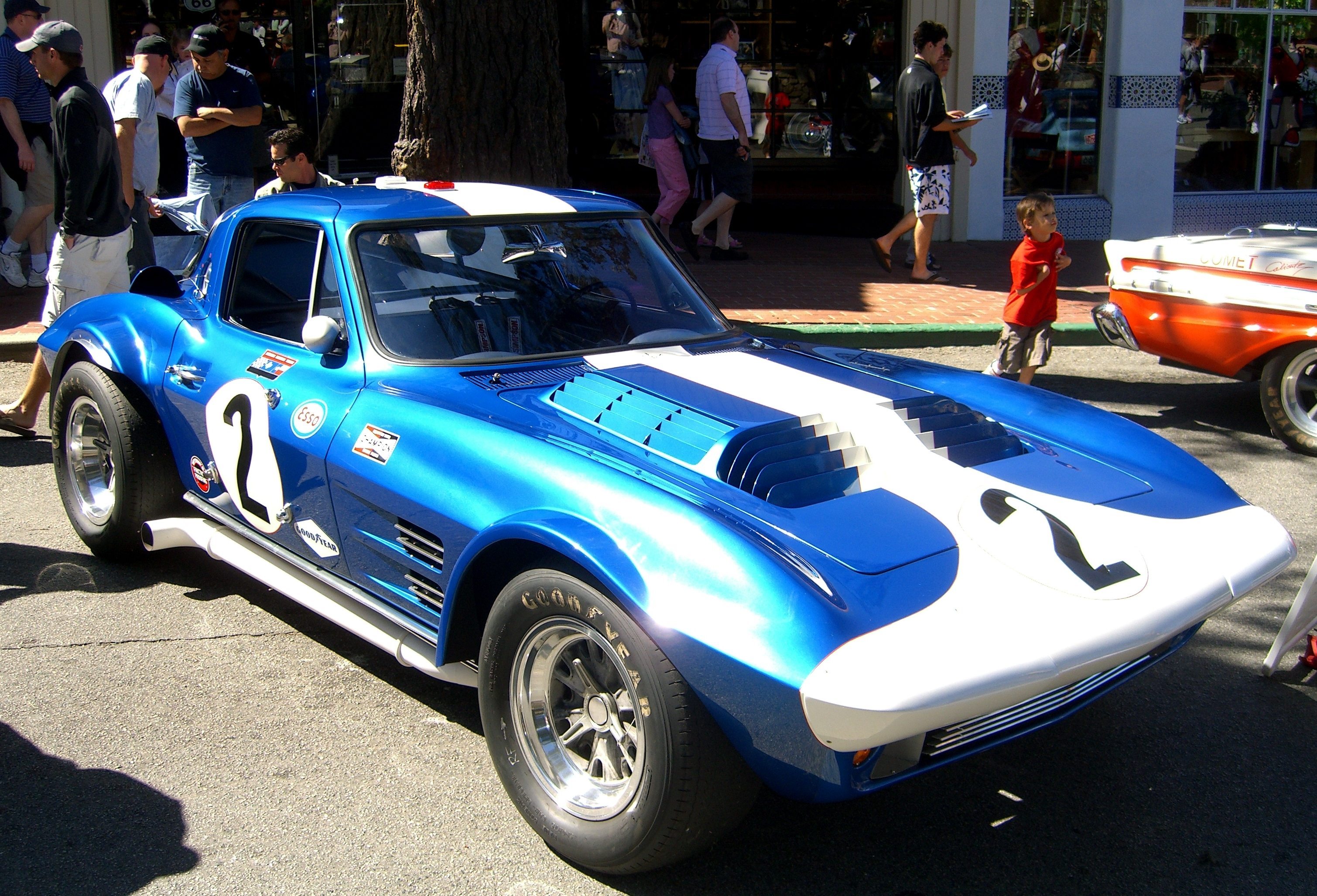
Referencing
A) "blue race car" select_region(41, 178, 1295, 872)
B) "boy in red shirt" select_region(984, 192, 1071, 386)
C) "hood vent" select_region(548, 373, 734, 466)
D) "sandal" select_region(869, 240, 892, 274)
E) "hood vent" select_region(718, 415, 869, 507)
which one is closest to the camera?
"blue race car" select_region(41, 178, 1295, 872)

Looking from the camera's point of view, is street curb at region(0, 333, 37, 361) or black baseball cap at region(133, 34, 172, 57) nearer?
black baseball cap at region(133, 34, 172, 57)

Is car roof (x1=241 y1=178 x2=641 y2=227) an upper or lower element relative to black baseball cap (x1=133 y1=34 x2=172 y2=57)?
lower

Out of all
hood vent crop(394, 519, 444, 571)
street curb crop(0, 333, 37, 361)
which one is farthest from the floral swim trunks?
hood vent crop(394, 519, 444, 571)

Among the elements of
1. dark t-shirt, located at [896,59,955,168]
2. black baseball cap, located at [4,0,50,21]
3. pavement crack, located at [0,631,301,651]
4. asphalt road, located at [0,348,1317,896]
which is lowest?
asphalt road, located at [0,348,1317,896]

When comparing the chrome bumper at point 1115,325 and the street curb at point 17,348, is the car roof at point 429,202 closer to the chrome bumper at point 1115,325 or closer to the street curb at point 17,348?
the chrome bumper at point 1115,325

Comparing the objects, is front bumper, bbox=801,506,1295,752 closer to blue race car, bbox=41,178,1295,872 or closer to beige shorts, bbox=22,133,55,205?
blue race car, bbox=41,178,1295,872

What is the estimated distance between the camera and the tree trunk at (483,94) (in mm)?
7574

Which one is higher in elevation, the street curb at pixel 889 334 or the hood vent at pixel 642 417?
the hood vent at pixel 642 417

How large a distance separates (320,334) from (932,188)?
721 centimetres

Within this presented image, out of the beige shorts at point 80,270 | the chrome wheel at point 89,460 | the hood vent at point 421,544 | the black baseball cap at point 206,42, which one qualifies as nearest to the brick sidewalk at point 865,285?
the black baseball cap at point 206,42

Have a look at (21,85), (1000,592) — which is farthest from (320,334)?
(21,85)

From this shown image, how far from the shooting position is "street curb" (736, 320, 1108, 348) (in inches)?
322

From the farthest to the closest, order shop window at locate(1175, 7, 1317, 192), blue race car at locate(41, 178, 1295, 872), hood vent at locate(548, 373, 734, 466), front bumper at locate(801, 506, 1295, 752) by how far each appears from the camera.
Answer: shop window at locate(1175, 7, 1317, 192), hood vent at locate(548, 373, 734, 466), blue race car at locate(41, 178, 1295, 872), front bumper at locate(801, 506, 1295, 752)

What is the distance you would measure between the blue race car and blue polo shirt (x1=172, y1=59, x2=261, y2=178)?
343 cm
